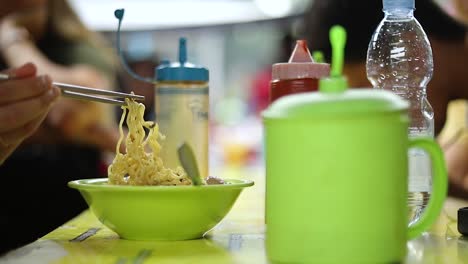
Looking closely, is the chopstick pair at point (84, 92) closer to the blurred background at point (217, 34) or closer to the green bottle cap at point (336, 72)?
the green bottle cap at point (336, 72)

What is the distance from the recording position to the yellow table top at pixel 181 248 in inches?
26.8

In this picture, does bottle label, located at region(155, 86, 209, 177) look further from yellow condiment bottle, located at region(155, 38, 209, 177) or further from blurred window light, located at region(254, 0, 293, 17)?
blurred window light, located at region(254, 0, 293, 17)

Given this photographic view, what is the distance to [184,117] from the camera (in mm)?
1060

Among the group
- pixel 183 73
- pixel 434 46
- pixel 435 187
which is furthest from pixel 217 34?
pixel 435 187

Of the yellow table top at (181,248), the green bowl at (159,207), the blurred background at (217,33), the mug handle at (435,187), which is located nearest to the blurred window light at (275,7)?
the blurred background at (217,33)

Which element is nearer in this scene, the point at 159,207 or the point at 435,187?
the point at 435,187

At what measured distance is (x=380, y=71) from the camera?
1.07 meters

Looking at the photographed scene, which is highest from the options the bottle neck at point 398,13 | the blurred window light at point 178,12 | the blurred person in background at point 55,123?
the blurred window light at point 178,12

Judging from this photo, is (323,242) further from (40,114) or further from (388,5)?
(40,114)

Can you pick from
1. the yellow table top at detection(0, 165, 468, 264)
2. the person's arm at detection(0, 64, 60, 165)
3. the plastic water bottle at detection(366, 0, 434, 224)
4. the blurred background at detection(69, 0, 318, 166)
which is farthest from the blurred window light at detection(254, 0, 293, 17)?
the yellow table top at detection(0, 165, 468, 264)

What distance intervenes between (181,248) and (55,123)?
1562 millimetres

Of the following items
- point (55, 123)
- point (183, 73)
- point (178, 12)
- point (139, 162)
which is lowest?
point (55, 123)

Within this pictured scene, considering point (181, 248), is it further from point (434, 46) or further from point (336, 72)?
point (434, 46)

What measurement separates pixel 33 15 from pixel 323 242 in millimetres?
1848
